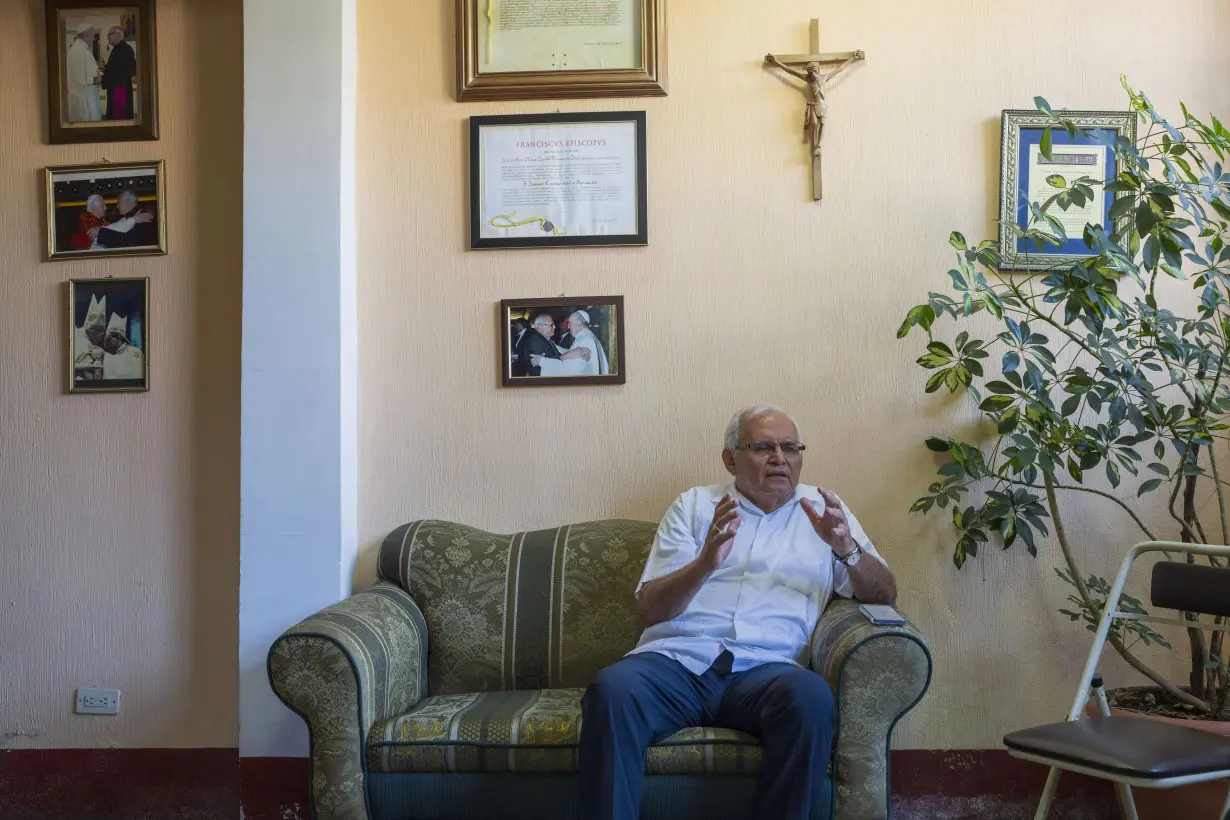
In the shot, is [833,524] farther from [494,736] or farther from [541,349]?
[541,349]

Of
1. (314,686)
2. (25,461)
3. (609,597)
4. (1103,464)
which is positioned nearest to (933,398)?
(1103,464)

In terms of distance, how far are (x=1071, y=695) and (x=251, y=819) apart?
2494 mm

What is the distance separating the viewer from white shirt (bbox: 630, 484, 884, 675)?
263 centimetres

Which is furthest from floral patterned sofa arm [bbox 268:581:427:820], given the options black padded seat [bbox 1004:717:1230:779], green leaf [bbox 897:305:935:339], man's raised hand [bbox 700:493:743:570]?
green leaf [bbox 897:305:935:339]

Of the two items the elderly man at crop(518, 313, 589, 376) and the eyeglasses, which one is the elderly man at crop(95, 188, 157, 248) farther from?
the eyeglasses

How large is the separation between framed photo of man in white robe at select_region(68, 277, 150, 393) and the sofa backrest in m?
1.06

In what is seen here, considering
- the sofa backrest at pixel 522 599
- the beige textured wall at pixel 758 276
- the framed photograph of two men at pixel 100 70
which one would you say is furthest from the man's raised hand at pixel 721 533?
the framed photograph of two men at pixel 100 70

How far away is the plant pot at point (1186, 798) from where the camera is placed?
240 cm

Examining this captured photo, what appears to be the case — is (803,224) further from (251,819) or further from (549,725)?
(251,819)

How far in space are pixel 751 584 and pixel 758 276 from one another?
3.36 ft

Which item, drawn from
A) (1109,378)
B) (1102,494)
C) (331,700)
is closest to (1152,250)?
(1109,378)

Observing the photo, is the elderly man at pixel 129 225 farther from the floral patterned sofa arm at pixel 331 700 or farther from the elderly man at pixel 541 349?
the floral patterned sofa arm at pixel 331 700

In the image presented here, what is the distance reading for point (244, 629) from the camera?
303cm

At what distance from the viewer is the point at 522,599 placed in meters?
2.96
